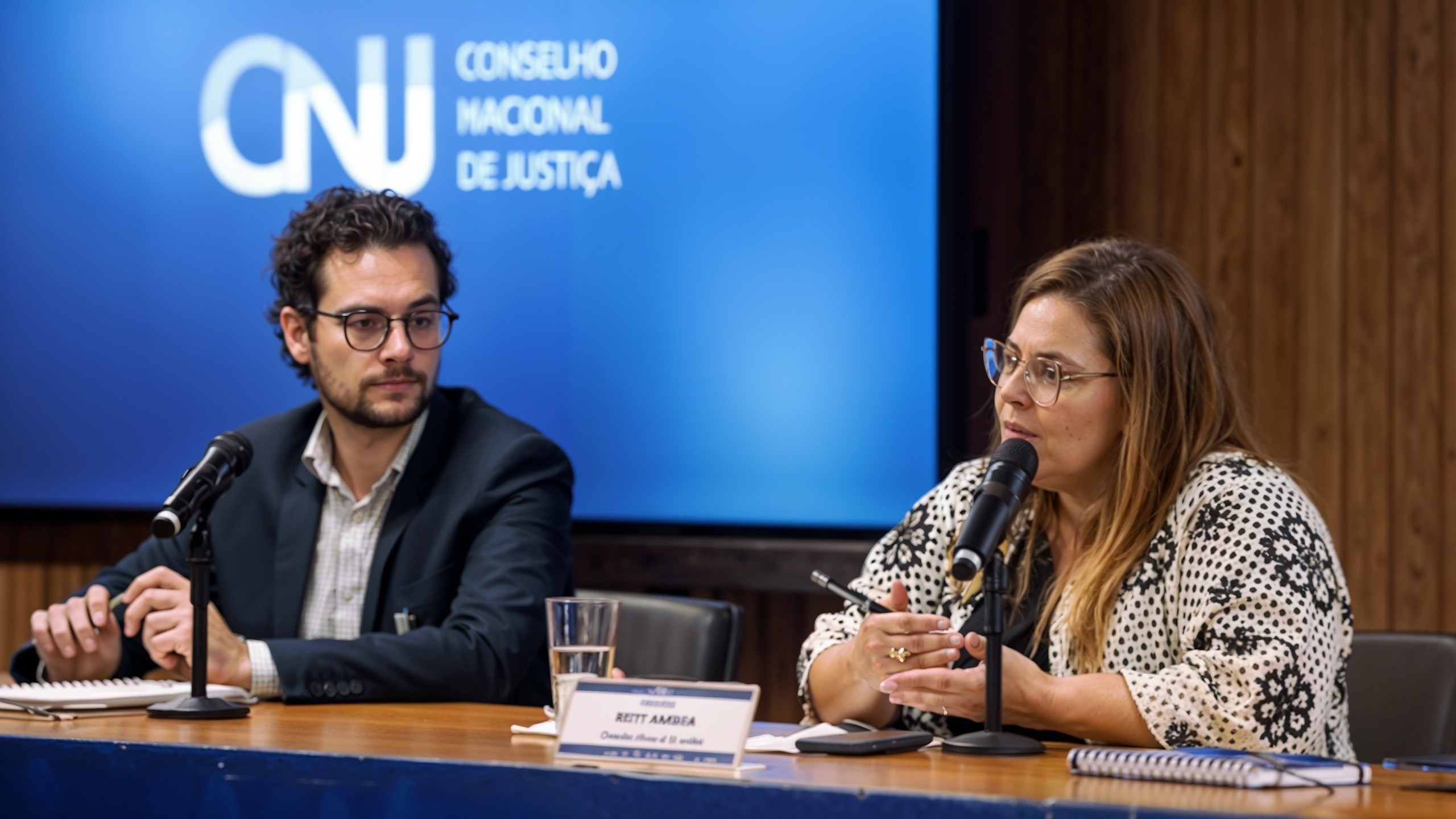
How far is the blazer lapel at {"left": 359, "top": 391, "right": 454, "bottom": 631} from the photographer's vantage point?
2457 millimetres

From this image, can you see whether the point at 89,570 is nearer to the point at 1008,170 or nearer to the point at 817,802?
the point at 1008,170

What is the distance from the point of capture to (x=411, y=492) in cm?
253

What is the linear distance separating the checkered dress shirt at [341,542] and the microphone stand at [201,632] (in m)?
0.53

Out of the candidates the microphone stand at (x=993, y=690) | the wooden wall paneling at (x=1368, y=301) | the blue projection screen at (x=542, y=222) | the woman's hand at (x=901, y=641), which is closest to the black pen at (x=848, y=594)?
the woman's hand at (x=901, y=641)

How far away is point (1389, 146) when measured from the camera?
3.33 metres

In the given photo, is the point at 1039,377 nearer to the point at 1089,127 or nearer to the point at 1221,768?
the point at 1221,768

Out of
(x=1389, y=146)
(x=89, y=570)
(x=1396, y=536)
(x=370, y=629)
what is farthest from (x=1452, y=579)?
(x=89, y=570)

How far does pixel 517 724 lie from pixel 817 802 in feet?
2.02

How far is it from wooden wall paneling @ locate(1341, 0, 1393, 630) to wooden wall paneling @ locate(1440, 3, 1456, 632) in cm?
11

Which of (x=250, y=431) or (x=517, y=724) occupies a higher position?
(x=250, y=431)

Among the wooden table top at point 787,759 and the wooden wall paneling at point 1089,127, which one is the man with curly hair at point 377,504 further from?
the wooden wall paneling at point 1089,127

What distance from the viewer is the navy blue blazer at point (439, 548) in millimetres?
2348

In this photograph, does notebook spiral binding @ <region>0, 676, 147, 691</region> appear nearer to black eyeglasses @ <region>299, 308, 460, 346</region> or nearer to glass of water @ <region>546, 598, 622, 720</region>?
black eyeglasses @ <region>299, 308, 460, 346</region>

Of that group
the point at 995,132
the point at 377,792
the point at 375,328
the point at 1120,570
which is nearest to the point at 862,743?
the point at 377,792
